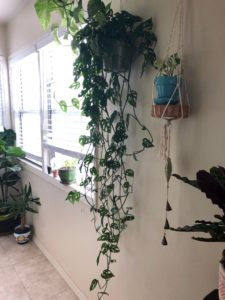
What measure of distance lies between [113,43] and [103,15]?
0.42 ft

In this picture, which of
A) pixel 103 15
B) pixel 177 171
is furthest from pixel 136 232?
pixel 103 15

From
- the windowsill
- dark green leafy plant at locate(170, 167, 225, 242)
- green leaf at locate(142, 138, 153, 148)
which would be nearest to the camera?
dark green leafy plant at locate(170, 167, 225, 242)

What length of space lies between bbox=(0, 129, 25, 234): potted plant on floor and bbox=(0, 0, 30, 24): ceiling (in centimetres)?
139

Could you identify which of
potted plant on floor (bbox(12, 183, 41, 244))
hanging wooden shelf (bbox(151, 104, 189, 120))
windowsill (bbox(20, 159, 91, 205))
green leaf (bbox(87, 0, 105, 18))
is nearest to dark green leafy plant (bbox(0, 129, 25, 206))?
windowsill (bbox(20, 159, 91, 205))

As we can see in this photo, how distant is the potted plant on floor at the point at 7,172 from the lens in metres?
3.14

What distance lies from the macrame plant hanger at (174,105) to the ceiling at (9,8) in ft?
7.01

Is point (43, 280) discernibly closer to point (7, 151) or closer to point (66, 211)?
point (66, 211)

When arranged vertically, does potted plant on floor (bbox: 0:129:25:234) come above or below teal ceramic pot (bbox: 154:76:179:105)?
below

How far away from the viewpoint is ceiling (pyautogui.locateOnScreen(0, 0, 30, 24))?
8.93 feet

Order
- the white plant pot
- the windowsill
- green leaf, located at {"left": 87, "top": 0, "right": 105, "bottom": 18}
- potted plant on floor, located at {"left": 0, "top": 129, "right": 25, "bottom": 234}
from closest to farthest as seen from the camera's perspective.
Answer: green leaf, located at {"left": 87, "top": 0, "right": 105, "bottom": 18} < the windowsill < the white plant pot < potted plant on floor, located at {"left": 0, "top": 129, "right": 25, "bottom": 234}

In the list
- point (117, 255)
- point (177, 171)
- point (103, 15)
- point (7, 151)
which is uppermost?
point (103, 15)

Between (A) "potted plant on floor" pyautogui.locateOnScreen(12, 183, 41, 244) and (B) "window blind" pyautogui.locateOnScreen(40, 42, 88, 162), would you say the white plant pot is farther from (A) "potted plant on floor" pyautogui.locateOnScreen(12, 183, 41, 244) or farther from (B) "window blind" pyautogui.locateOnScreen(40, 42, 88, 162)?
(B) "window blind" pyautogui.locateOnScreen(40, 42, 88, 162)

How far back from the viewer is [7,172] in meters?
3.33

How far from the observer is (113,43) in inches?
48.8
